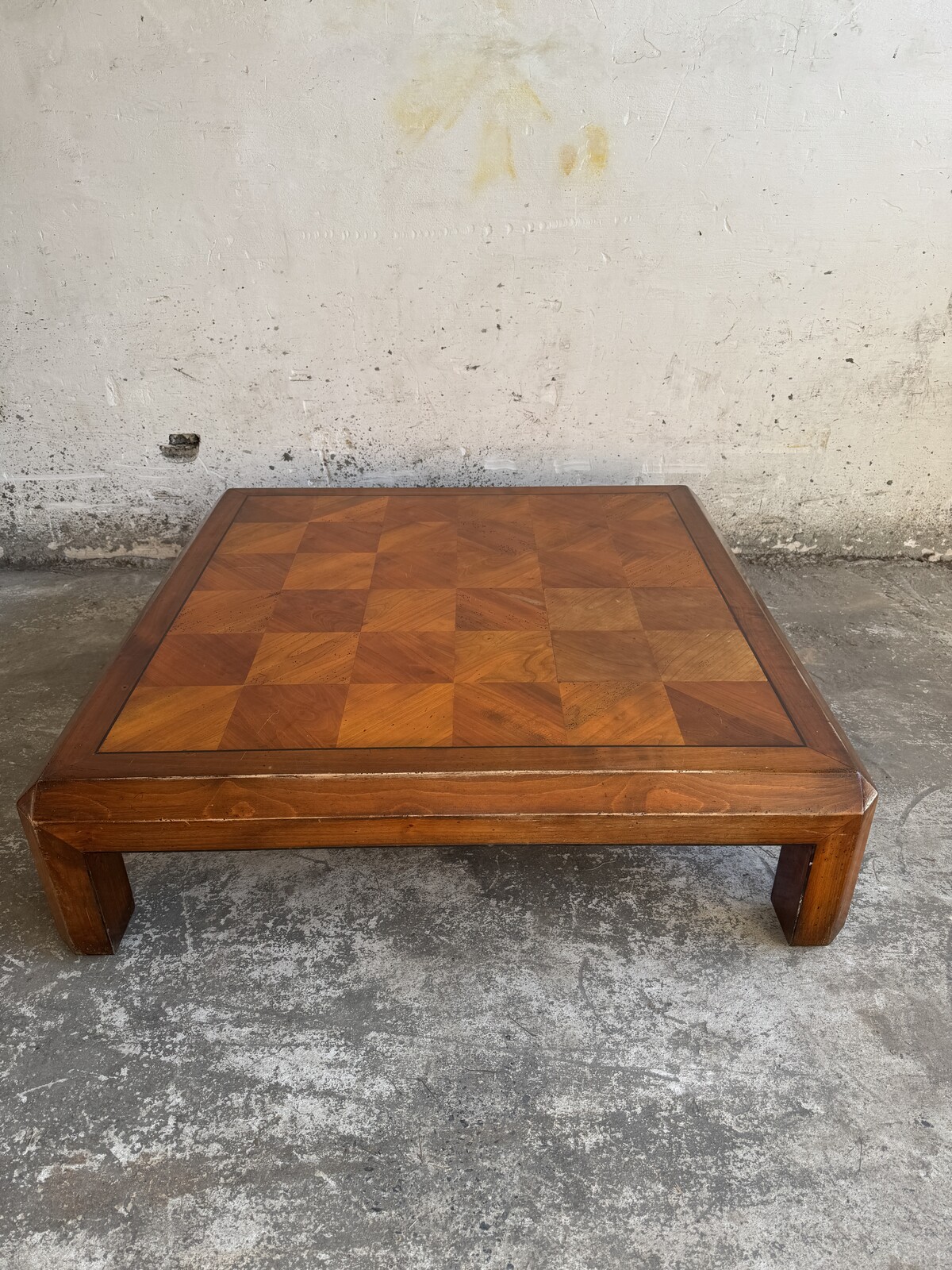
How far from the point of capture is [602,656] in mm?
1773

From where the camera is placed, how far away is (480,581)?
2057 mm

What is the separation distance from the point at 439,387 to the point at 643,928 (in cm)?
179

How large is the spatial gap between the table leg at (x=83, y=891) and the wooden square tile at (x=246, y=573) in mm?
651

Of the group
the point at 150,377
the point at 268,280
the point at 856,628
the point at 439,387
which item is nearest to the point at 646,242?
the point at 439,387

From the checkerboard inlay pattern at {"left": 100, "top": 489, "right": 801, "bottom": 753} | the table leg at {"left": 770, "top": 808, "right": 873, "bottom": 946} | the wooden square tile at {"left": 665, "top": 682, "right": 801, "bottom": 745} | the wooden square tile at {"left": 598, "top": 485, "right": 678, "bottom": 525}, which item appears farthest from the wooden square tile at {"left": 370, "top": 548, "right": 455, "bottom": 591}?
the table leg at {"left": 770, "top": 808, "right": 873, "bottom": 946}

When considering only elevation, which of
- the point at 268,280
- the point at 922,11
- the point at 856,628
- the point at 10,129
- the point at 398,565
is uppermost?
the point at 922,11

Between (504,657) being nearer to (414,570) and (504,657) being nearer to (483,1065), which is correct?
(414,570)

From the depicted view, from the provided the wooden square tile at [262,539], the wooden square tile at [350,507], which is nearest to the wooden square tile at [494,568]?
the wooden square tile at [350,507]

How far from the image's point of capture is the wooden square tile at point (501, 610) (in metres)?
1.88

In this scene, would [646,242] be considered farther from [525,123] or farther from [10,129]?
[10,129]

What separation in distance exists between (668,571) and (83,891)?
→ 1.36 m

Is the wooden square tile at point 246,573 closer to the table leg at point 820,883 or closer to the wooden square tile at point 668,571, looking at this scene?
the wooden square tile at point 668,571

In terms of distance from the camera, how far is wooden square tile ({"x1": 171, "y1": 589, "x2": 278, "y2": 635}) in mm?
1880

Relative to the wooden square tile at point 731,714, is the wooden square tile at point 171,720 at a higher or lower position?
lower
